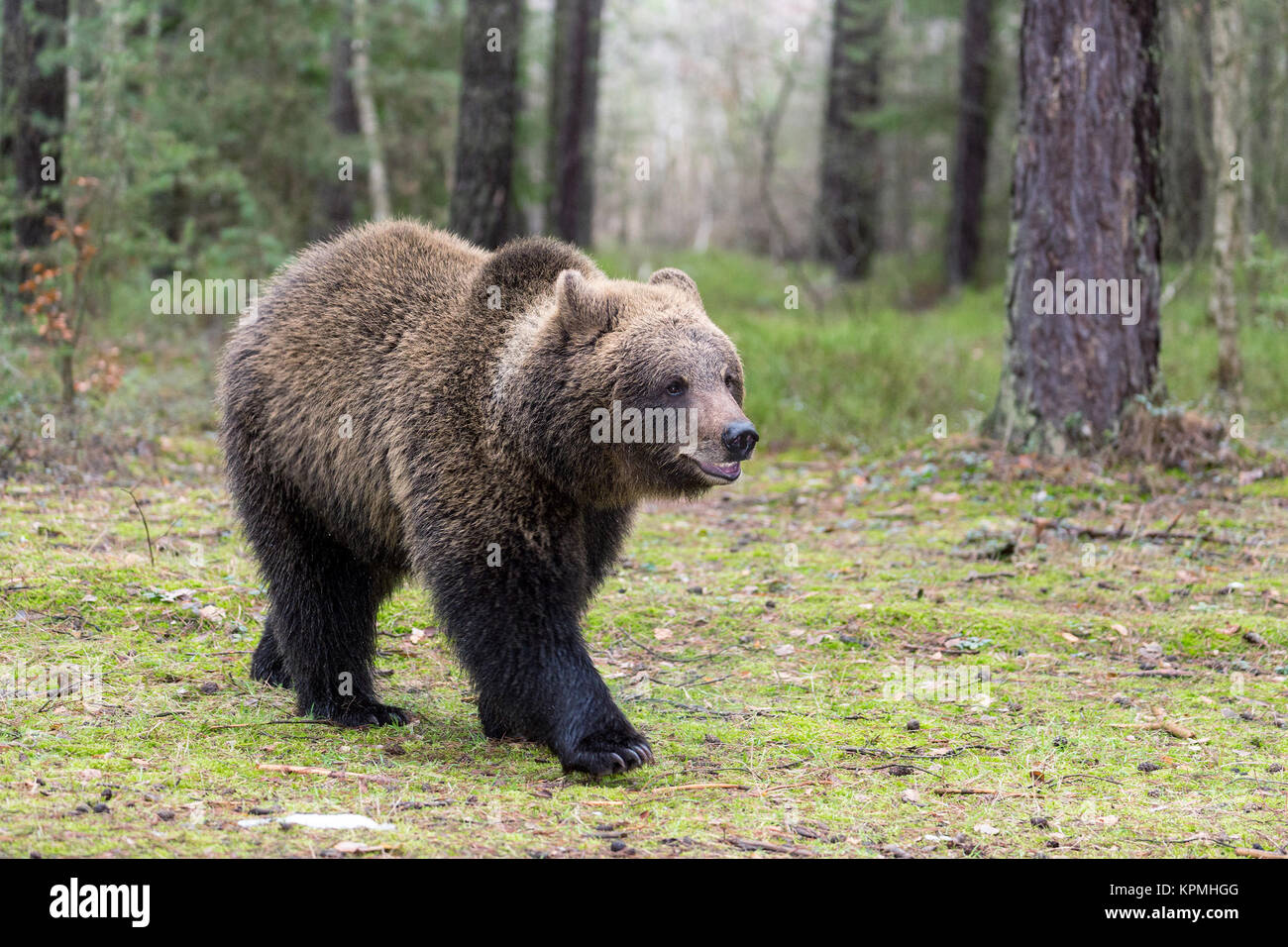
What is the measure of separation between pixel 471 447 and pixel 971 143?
733 inches

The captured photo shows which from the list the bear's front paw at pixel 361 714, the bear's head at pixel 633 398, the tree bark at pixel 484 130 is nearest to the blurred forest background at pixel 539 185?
the tree bark at pixel 484 130

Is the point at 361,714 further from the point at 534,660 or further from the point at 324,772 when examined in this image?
the point at 534,660

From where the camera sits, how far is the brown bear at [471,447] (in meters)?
4.95

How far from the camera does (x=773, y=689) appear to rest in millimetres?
6027

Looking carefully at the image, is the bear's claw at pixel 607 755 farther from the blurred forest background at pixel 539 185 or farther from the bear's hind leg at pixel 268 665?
the blurred forest background at pixel 539 185

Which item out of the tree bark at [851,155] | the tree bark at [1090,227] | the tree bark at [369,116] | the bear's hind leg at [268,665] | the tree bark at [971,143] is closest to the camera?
the bear's hind leg at [268,665]

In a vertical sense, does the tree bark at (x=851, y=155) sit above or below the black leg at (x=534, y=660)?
above

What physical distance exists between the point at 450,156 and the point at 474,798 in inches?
605

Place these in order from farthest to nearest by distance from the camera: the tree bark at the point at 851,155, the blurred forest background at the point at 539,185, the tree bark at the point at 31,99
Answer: the tree bark at the point at 851,155
the tree bark at the point at 31,99
the blurred forest background at the point at 539,185

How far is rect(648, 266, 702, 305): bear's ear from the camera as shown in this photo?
5.48 metres

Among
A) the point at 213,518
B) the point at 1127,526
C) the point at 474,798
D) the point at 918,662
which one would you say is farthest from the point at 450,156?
the point at 474,798

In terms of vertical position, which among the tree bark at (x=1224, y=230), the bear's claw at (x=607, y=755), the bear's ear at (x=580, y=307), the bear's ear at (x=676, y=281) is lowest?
the bear's claw at (x=607, y=755)

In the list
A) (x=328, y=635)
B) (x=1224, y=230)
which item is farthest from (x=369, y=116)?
(x=328, y=635)

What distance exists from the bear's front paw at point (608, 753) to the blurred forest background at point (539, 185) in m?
5.76
